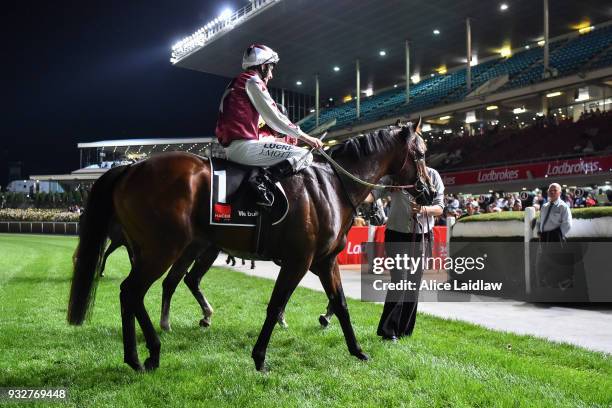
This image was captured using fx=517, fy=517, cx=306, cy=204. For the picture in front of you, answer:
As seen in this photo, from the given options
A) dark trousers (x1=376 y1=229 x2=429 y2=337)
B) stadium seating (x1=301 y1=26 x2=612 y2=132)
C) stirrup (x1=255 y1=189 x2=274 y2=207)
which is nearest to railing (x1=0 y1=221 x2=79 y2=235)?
stadium seating (x1=301 y1=26 x2=612 y2=132)

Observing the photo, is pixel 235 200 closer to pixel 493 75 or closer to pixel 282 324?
pixel 282 324

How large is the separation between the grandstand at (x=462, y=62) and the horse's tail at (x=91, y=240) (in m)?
20.2

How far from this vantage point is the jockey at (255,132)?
407cm

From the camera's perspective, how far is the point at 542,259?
784cm

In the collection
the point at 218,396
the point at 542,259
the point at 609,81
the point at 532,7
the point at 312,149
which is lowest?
the point at 218,396

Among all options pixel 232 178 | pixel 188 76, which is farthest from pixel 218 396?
pixel 188 76

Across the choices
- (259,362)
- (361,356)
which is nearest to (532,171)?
(361,356)

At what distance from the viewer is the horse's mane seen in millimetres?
4711

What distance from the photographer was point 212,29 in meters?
36.1

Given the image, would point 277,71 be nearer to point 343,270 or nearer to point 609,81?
point 609,81

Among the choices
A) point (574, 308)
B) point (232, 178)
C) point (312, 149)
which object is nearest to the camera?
point (232, 178)

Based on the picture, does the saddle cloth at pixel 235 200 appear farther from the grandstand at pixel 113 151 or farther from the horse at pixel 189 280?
the grandstand at pixel 113 151

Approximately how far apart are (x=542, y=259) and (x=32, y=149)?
104 m

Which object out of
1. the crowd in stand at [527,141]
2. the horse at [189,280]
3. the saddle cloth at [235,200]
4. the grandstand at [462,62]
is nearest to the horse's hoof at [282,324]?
the horse at [189,280]
